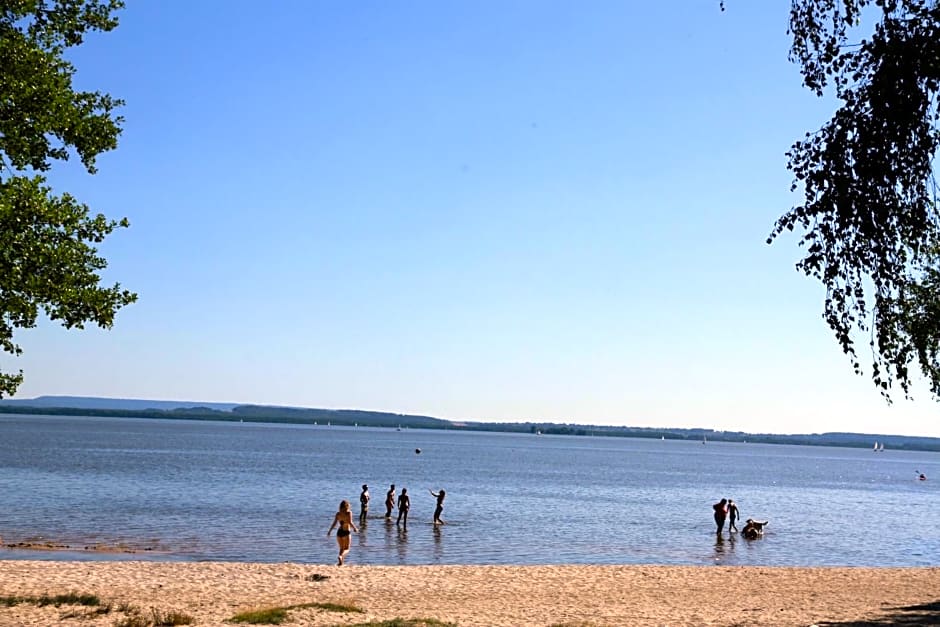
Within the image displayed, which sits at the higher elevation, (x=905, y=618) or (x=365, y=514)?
(x=905, y=618)

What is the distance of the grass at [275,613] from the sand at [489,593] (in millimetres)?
217

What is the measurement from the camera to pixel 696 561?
32719mm

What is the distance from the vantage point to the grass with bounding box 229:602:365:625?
1469 cm

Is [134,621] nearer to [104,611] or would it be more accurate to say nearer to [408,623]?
[104,611]

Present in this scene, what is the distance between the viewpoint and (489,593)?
2102cm

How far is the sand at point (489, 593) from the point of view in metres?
16.7

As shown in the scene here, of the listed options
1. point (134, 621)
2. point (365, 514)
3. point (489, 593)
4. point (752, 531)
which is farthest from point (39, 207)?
point (752, 531)

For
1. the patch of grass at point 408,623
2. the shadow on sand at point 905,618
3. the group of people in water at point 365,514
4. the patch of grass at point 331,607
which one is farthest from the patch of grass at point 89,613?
the shadow on sand at point 905,618

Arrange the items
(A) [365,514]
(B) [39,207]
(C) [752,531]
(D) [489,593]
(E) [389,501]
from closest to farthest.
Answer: (B) [39,207] → (D) [489,593] → (A) [365,514] → (E) [389,501] → (C) [752,531]

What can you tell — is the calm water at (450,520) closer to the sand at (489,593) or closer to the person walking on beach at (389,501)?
the person walking on beach at (389,501)

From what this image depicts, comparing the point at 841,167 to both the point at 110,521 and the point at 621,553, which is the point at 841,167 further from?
the point at 110,521

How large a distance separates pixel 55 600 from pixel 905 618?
1512 centimetres

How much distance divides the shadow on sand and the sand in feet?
0.12

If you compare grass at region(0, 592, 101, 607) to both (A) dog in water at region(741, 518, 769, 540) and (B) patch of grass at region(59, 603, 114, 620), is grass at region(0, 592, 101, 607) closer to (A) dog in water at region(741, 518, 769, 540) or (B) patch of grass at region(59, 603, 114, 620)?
(B) patch of grass at region(59, 603, 114, 620)
